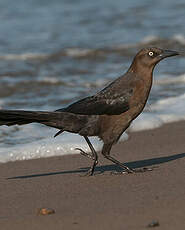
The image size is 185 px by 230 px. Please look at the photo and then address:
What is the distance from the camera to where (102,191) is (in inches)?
257

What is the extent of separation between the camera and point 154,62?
7555 mm

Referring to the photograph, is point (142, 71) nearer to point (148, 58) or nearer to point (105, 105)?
point (148, 58)

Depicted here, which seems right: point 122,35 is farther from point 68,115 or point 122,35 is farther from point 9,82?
point 68,115

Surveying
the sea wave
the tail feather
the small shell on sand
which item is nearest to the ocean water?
the sea wave

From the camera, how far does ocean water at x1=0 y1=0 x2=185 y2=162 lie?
9555mm

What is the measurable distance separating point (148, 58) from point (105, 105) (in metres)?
0.71

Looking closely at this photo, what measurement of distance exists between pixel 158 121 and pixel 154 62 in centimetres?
234

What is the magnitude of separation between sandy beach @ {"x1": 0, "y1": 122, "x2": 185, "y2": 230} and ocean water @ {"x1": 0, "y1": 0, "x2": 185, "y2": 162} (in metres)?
0.54

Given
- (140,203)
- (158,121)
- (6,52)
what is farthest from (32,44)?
(140,203)

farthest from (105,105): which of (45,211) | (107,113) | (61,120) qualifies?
(45,211)

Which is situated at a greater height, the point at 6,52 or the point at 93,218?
the point at 93,218

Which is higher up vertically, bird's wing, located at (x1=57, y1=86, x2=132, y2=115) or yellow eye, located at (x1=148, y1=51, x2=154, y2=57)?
yellow eye, located at (x1=148, y1=51, x2=154, y2=57)

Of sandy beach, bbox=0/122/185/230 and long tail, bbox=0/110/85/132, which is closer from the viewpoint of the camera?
sandy beach, bbox=0/122/185/230

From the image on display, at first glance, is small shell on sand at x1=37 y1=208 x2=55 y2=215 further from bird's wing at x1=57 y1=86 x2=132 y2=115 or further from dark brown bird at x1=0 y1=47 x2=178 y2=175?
bird's wing at x1=57 y1=86 x2=132 y2=115
